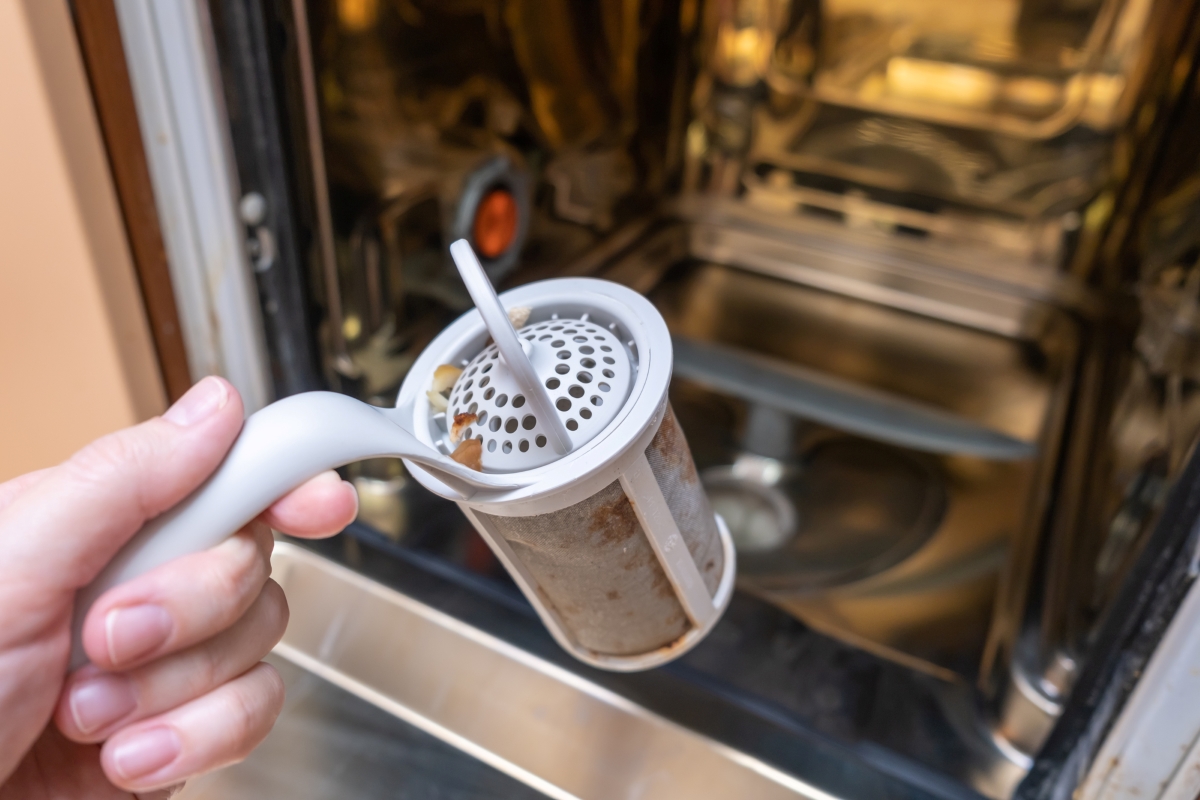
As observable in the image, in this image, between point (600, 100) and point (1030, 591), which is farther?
point (600, 100)

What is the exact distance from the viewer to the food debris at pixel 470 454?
1.05ft

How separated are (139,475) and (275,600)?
0.35 ft

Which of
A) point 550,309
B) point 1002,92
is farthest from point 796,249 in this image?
point 550,309

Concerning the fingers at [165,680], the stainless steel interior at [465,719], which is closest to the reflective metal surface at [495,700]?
the stainless steel interior at [465,719]

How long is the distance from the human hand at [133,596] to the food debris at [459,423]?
0.05 m

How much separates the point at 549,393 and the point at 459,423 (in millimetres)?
43

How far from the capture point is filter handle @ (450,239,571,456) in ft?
0.95

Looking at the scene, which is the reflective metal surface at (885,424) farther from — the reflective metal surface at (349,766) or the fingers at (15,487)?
the fingers at (15,487)

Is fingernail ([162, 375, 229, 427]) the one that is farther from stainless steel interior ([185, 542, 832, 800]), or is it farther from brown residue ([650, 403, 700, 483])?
stainless steel interior ([185, 542, 832, 800])

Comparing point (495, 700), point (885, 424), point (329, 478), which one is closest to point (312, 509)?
point (329, 478)

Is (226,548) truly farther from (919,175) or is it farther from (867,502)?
(919,175)

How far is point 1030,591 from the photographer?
0.63 meters

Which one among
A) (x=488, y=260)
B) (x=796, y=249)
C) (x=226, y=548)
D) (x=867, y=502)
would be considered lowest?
(x=867, y=502)

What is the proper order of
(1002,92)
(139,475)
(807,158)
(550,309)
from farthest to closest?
(807,158) < (1002,92) < (550,309) < (139,475)
